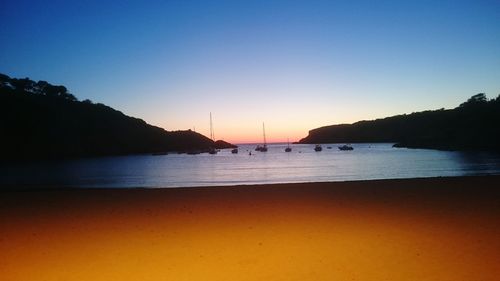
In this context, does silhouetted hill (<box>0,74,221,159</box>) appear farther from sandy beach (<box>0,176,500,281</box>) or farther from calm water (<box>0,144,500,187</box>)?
sandy beach (<box>0,176,500,281</box>)

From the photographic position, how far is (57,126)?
116 m

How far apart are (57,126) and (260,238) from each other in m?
128

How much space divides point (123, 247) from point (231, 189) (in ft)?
31.2

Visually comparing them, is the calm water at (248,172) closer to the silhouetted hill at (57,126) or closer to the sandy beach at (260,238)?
the sandy beach at (260,238)

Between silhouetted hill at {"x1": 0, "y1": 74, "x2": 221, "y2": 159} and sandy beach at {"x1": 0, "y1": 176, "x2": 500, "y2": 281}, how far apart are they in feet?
335

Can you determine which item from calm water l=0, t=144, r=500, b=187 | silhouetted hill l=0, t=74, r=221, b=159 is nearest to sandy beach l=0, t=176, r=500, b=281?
calm water l=0, t=144, r=500, b=187

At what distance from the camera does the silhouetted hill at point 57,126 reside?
330ft

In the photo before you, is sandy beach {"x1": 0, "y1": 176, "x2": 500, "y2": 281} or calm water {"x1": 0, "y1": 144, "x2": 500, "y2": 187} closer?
sandy beach {"x1": 0, "y1": 176, "x2": 500, "y2": 281}

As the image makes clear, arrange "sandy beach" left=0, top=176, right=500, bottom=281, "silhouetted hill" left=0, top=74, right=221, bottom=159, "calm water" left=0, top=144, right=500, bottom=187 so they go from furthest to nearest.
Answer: "silhouetted hill" left=0, top=74, right=221, bottom=159 → "calm water" left=0, top=144, right=500, bottom=187 → "sandy beach" left=0, top=176, right=500, bottom=281

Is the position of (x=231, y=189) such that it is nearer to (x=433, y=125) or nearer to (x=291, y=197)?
(x=291, y=197)

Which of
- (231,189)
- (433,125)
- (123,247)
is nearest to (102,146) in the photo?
(231,189)

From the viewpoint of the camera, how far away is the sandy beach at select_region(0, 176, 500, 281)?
18.3 ft

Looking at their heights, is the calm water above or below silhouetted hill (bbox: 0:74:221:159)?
below

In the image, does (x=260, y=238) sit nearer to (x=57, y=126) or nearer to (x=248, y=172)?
(x=248, y=172)
